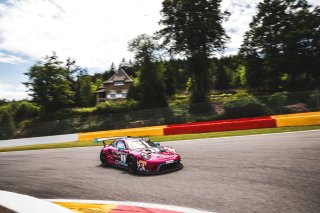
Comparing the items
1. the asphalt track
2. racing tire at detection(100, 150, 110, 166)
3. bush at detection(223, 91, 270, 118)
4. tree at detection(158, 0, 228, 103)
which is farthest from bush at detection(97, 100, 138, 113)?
the asphalt track

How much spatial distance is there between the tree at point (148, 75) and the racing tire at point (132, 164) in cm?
3105

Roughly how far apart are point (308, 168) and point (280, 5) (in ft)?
125

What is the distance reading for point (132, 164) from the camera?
884cm

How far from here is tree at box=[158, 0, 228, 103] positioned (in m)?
38.5

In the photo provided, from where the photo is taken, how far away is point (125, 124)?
28109 mm

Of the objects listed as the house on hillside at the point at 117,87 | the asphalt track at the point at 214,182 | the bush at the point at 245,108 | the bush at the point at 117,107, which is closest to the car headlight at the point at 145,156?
the asphalt track at the point at 214,182

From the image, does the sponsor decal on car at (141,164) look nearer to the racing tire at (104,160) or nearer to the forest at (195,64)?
the racing tire at (104,160)

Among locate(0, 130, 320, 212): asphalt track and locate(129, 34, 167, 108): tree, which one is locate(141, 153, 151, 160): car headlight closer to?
locate(0, 130, 320, 212): asphalt track

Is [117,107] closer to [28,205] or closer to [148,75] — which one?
[148,75]

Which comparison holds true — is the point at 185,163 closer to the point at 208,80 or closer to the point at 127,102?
the point at 127,102

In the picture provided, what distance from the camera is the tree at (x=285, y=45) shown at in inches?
1422

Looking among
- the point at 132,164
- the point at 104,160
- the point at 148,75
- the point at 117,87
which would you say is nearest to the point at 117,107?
the point at 148,75

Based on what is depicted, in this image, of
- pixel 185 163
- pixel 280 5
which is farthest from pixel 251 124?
pixel 280 5

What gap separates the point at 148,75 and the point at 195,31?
1120 centimetres
